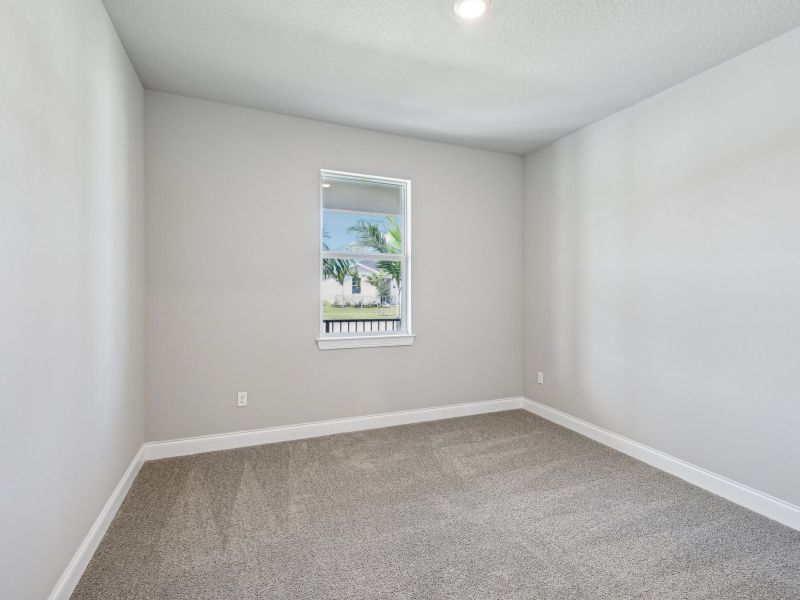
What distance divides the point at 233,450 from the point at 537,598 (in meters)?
2.34

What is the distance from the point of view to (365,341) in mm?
3549

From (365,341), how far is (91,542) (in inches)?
85.1

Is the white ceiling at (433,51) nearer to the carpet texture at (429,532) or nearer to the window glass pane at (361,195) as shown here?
the window glass pane at (361,195)

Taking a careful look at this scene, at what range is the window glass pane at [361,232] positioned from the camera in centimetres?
352

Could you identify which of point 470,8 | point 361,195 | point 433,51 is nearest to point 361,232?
point 361,195

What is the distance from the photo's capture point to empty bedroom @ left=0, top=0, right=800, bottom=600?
5.46 ft

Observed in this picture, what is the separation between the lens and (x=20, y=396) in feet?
4.24

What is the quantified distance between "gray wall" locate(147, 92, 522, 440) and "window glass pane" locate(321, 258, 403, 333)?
17 centimetres

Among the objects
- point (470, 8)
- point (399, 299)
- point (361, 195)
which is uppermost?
point (470, 8)

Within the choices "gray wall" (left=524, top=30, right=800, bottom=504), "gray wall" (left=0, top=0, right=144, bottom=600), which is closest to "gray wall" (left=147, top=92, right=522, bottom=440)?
"gray wall" (left=0, top=0, right=144, bottom=600)

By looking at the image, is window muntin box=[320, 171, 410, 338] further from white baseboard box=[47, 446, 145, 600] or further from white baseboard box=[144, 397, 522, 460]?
white baseboard box=[47, 446, 145, 600]

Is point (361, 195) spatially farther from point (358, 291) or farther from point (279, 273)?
point (279, 273)

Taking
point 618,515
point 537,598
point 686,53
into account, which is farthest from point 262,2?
point 618,515

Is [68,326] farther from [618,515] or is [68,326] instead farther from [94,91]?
[618,515]
